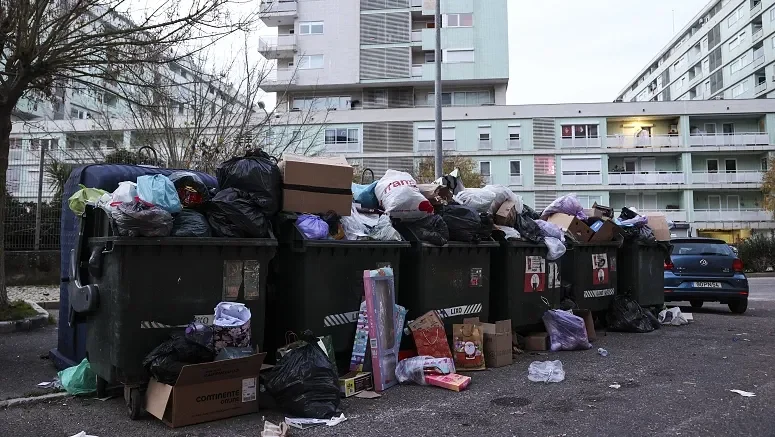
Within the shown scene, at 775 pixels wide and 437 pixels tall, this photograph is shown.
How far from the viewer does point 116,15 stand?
27.2 feet

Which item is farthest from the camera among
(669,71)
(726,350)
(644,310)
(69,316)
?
(669,71)

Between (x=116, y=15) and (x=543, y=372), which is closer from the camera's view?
(x=543, y=372)

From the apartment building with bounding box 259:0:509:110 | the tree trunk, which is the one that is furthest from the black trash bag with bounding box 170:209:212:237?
the apartment building with bounding box 259:0:509:110

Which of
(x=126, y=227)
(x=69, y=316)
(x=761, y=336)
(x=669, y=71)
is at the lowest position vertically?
(x=761, y=336)

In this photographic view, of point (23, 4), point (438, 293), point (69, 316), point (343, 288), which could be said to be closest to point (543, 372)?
point (438, 293)

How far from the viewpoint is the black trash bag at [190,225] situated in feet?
14.1

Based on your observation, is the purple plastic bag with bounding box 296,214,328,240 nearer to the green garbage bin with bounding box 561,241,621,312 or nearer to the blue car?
the green garbage bin with bounding box 561,241,621,312

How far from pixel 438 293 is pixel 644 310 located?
4.24m

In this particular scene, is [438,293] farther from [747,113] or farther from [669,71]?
[669,71]

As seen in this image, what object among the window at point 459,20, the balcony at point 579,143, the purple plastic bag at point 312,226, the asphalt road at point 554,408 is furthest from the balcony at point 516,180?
the purple plastic bag at point 312,226

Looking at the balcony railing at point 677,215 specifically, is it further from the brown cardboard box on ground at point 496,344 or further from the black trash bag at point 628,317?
the brown cardboard box on ground at point 496,344

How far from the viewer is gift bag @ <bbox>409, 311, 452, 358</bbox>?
5492mm

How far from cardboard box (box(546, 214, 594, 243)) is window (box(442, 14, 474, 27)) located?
35517 millimetres

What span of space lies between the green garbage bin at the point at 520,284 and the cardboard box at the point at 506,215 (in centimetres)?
28
